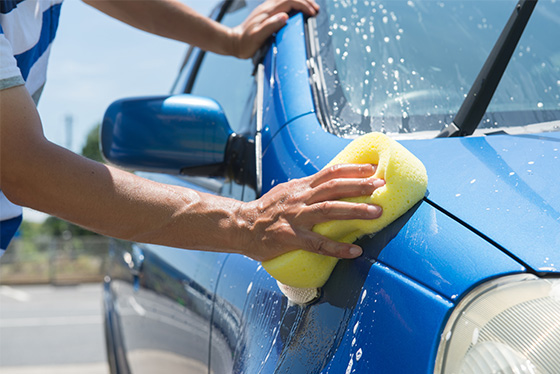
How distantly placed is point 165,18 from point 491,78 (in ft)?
4.62

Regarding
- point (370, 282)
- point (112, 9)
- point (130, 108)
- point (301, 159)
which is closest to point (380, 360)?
point (370, 282)

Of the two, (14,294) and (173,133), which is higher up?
(173,133)

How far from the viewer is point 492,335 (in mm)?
864

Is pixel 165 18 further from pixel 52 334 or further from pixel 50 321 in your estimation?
pixel 50 321

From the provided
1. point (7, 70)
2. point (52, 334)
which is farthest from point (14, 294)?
point (7, 70)

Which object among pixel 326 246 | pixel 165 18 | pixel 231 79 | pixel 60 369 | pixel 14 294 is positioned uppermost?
pixel 326 246

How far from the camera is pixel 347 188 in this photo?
110cm

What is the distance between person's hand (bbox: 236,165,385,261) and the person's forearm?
1147mm

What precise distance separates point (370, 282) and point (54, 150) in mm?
655

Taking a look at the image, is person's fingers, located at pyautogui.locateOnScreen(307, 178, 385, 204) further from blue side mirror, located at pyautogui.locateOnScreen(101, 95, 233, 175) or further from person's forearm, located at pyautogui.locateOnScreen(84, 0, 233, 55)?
person's forearm, located at pyautogui.locateOnScreen(84, 0, 233, 55)

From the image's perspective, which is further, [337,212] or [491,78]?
[491,78]

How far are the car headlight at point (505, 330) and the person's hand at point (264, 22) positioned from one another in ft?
3.73

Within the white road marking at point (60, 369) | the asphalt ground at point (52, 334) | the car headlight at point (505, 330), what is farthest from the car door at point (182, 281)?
the asphalt ground at point (52, 334)

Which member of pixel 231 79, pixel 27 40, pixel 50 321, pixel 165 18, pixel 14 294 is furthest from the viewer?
pixel 14 294
